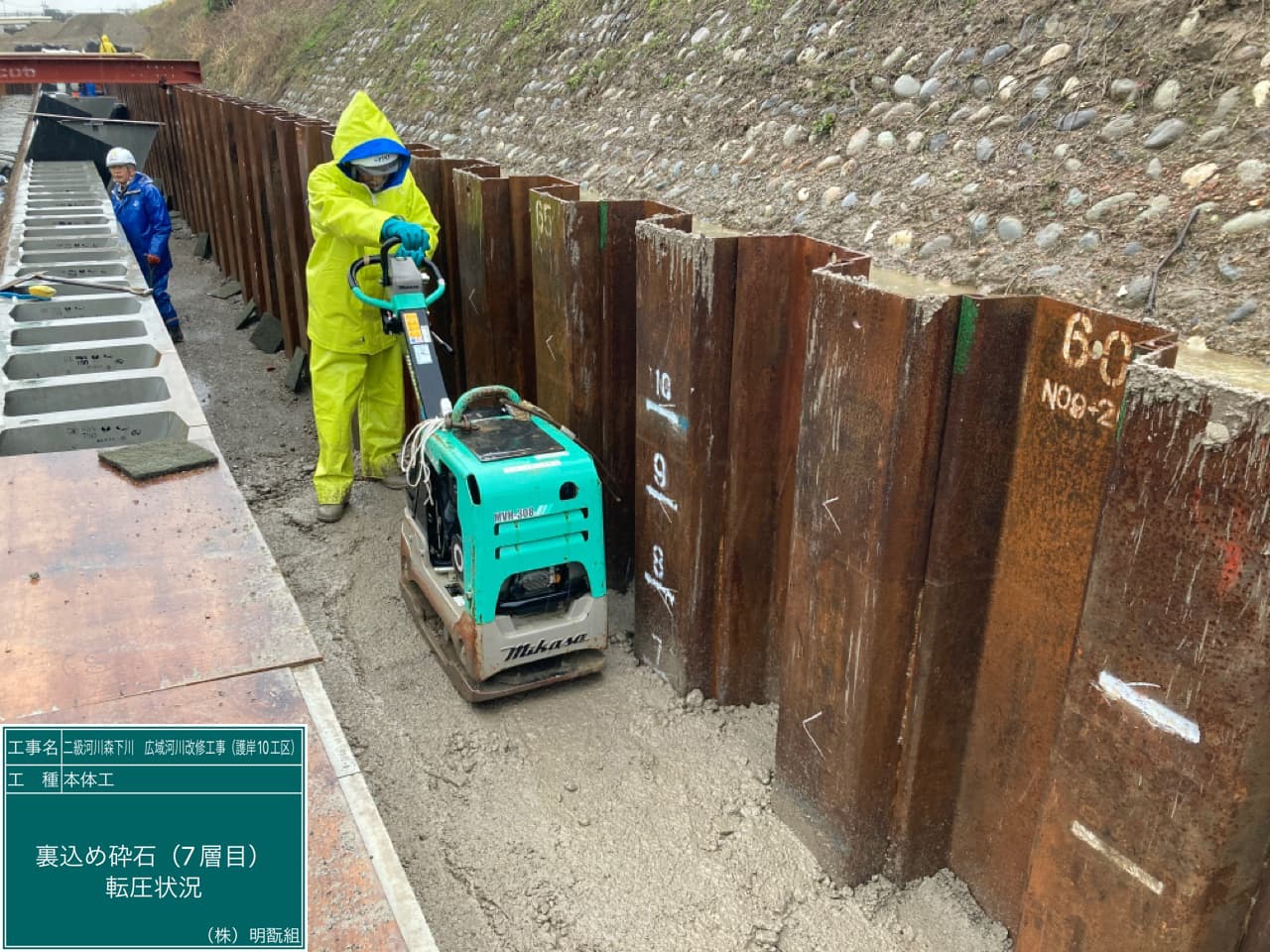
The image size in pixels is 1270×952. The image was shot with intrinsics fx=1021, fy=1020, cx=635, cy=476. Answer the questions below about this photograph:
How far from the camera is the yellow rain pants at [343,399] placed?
6.11 metres

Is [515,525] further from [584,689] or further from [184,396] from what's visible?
[184,396]

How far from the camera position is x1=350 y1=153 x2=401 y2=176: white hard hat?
211 inches

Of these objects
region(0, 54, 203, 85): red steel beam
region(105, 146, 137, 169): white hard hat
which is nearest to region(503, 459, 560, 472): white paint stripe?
region(105, 146, 137, 169): white hard hat

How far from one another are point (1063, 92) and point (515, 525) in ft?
11.6

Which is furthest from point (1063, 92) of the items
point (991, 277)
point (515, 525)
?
point (515, 525)

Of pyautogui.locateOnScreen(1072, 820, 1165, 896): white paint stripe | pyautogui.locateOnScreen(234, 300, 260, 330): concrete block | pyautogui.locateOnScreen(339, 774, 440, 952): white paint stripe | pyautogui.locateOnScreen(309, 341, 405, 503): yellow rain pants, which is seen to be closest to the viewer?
pyautogui.locateOnScreen(339, 774, 440, 952): white paint stripe

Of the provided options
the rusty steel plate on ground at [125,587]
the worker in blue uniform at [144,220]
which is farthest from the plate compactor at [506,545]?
the worker in blue uniform at [144,220]

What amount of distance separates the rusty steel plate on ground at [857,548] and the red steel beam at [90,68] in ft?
46.8

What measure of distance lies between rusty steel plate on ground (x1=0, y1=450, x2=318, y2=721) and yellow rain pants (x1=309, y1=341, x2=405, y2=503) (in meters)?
2.34

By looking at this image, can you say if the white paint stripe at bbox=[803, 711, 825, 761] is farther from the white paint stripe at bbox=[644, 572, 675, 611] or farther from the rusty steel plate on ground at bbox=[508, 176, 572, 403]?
the rusty steel plate on ground at bbox=[508, 176, 572, 403]

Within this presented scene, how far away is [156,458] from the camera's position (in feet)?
12.4

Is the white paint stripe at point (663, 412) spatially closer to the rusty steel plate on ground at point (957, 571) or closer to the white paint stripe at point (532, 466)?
the white paint stripe at point (532, 466)

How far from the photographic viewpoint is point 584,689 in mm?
4406

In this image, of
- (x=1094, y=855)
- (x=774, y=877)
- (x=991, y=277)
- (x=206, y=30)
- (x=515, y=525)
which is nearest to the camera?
(x=1094, y=855)
